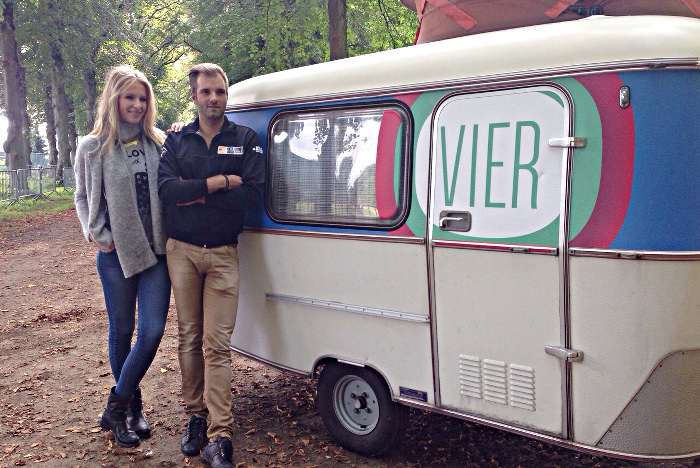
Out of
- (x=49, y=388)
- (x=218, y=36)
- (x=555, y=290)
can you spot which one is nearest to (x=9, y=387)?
(x=49, y=388)

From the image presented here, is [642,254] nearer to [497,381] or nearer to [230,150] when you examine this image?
[497,381]

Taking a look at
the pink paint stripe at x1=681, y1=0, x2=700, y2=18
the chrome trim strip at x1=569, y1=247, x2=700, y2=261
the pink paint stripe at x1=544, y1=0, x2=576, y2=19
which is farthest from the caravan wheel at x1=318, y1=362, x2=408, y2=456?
the pink paint stripe at x1=681, y1=0, x2=700, y2=18

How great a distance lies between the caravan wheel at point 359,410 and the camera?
4.03 meters

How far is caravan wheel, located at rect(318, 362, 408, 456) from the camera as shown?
4.03 meters

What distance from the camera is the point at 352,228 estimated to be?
4027mm

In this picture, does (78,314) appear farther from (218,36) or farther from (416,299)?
(218,36)

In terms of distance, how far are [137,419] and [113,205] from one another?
1.49 m

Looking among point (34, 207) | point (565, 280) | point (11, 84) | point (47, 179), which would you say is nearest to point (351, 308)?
point (565, 280)

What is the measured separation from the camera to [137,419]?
4.56m

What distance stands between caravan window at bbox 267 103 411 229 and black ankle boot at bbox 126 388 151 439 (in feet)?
5.14

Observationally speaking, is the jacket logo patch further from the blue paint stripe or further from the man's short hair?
the blue paint stripe

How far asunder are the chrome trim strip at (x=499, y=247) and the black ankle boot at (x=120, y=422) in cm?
232

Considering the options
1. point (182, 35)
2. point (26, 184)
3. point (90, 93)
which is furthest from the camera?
point (90, 93)

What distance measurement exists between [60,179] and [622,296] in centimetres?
2612
